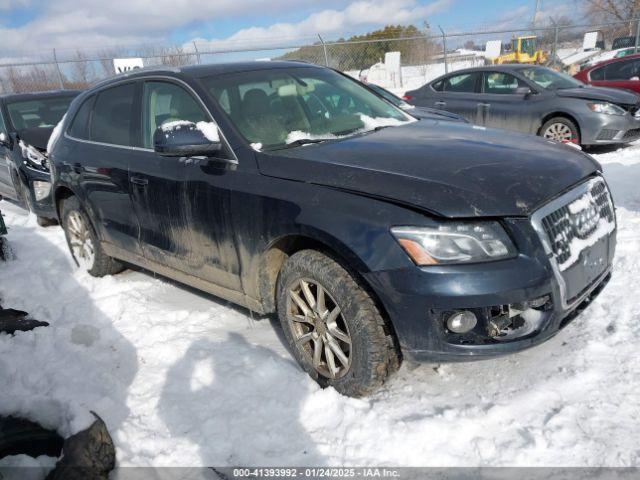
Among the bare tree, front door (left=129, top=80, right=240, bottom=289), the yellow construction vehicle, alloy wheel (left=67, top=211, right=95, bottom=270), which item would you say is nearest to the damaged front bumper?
front door (left=129, top=80, right=240, bottom=289)

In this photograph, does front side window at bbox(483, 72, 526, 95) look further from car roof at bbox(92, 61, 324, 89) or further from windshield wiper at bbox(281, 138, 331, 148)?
windshield wiper at bbox(281, 138, 331, 148)

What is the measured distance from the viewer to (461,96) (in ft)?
31.6

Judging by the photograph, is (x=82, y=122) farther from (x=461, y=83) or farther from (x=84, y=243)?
(x=461, y=83)

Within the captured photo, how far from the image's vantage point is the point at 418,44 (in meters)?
21.2

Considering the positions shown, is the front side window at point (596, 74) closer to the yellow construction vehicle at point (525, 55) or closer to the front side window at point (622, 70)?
the front side window at point (622, 70)

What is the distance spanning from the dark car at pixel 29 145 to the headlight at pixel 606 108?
25.5 feet

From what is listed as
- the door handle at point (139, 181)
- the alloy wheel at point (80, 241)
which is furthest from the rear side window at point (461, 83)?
the door handle at point (139, 181)

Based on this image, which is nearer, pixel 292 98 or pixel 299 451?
pixel 299 451

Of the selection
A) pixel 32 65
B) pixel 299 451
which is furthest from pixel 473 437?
pixel 32 65

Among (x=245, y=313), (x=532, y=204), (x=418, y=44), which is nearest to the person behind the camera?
(x=532, y=204)

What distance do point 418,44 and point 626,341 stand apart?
66.0ft

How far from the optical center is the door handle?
12.3 feet

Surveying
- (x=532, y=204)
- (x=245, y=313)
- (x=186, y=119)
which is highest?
(x=186, y=119)

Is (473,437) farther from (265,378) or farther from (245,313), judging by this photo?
(245,313)
